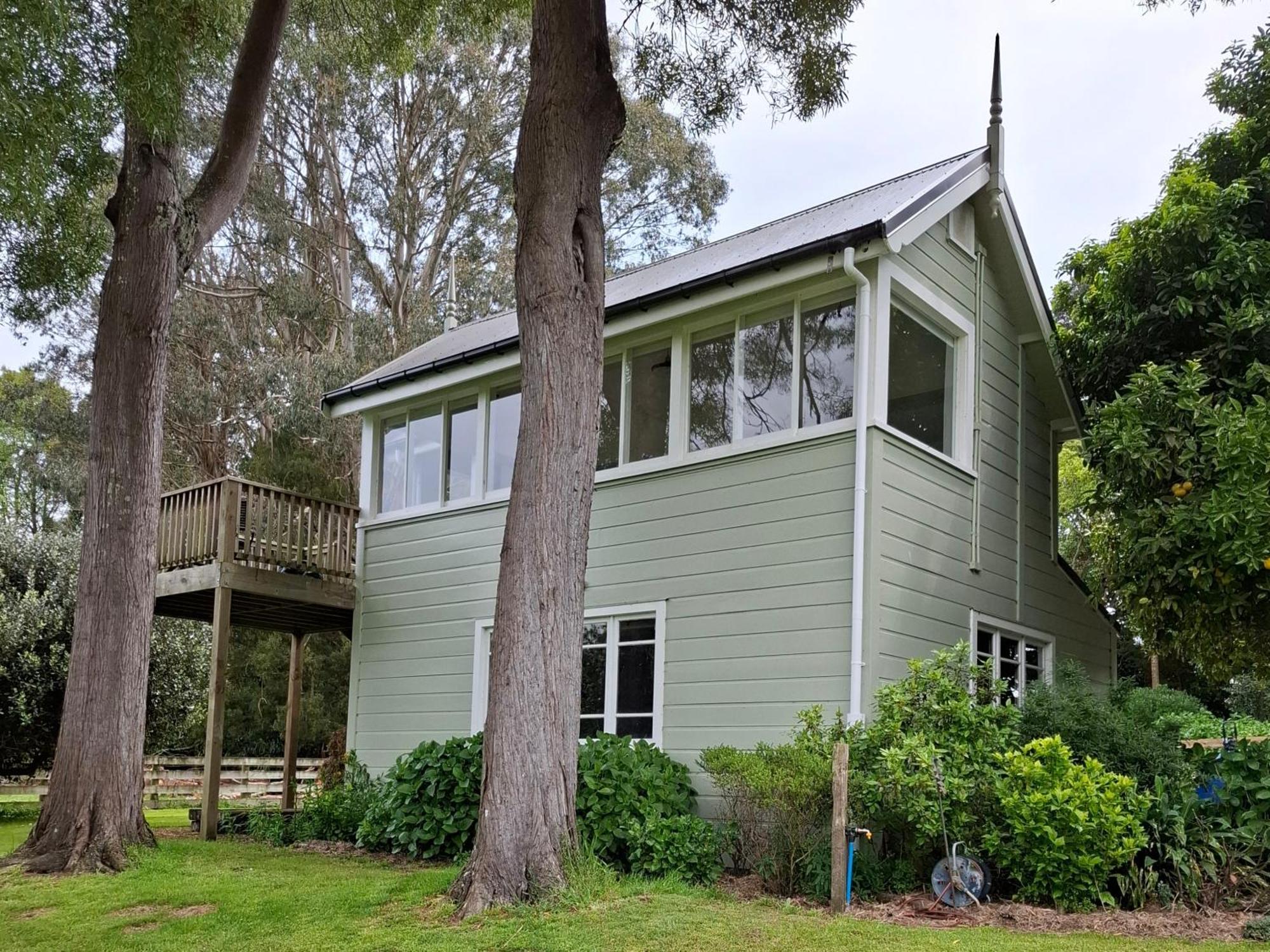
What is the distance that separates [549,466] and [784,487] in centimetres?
264

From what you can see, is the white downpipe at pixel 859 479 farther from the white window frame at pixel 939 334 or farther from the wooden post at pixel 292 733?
the wooden post at pixel 292 733

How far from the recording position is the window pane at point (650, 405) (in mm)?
10664

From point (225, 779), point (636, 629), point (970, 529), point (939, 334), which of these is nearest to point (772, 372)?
point (939, 334)

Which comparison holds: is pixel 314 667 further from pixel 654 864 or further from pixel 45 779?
pixel 654 864

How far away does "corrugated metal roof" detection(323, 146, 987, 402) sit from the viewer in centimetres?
955

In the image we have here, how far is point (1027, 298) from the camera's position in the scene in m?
11.5

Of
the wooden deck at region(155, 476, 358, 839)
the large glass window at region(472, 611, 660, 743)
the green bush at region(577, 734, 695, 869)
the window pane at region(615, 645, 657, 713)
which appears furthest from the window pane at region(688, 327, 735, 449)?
the wooden deck at region(155, 476, 358, 839)

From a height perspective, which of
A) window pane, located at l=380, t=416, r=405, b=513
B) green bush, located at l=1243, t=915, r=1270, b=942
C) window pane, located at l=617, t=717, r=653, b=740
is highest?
window pane, located at l=380, t=416, r=405, b=513

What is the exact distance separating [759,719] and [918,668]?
1541 mm

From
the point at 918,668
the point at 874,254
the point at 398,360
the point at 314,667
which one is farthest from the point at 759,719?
the point at 314,667

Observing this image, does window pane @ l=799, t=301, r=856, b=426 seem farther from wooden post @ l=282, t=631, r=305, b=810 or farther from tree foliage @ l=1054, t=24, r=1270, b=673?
wooden post @ l=282, t=631, r=305, b=810

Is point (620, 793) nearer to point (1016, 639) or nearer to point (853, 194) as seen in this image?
point (1016, 639)

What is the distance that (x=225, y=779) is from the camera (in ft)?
65.8

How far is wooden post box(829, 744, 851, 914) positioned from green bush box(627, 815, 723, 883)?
1298 millimetres
